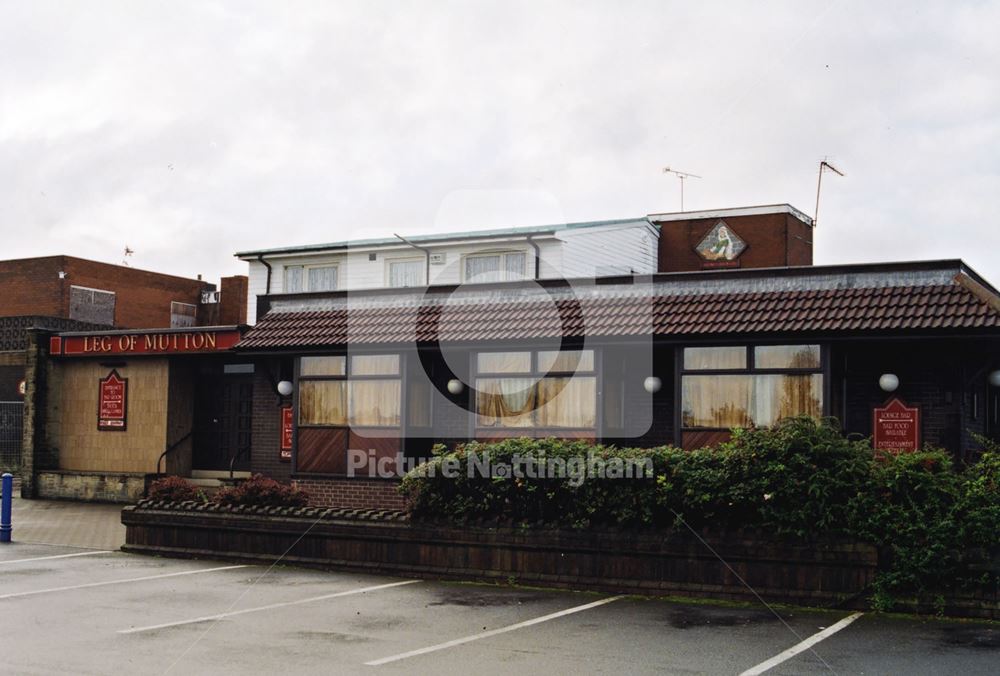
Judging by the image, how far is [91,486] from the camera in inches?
963

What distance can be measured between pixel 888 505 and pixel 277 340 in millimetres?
12608

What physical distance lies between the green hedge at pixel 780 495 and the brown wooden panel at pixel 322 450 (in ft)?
20.8

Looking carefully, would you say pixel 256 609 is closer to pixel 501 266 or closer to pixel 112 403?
pixel 112 403

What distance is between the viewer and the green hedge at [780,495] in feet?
35.3

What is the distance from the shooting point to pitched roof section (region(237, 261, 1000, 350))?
16.0m

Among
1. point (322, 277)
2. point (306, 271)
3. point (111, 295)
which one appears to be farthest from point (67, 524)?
point (111, 295)

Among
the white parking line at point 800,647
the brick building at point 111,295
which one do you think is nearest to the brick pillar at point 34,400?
the brick building at point 111,295

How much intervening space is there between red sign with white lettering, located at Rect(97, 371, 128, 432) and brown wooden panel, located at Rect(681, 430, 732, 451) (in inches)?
552

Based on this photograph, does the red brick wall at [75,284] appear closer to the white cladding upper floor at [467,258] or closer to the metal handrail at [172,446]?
the white cladding upper floor at [467,258]

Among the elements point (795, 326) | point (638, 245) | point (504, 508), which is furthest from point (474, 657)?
point (638, 245)

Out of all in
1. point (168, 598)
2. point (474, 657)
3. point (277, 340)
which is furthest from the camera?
point (277, 340)

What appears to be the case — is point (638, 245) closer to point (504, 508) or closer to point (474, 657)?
point (504, 508)

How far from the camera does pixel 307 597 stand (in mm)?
12117

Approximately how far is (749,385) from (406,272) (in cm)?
1820
